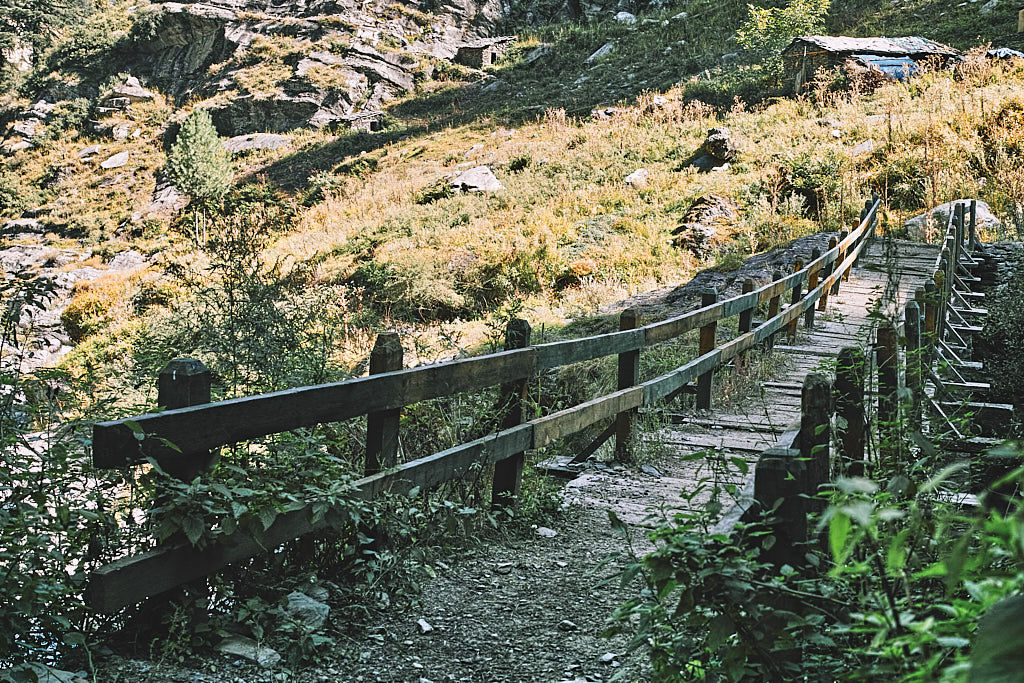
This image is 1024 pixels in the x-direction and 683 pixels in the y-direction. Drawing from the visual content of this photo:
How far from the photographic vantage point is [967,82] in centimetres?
2034

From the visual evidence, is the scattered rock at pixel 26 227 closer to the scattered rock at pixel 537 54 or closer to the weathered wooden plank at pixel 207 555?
the scattered rock at pixel 537 54

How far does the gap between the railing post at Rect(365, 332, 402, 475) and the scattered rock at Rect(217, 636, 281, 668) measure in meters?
0.99

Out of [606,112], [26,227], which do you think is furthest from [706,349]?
[26,227]

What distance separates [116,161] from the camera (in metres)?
40.8

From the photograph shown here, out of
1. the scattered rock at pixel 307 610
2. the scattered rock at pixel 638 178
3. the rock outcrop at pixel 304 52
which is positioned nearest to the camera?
the scattered rock at pixel 307 610

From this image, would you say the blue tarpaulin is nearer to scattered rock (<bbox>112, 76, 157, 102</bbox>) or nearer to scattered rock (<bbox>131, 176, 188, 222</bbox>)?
scattered rock (<bbox>131, 176, 188, 222</bbox>)

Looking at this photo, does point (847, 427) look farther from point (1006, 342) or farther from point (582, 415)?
point (1006, 342)

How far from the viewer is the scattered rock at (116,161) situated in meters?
40.5

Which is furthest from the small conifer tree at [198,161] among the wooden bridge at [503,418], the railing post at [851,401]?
the railing post at [851,401]

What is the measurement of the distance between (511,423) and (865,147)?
676 inches

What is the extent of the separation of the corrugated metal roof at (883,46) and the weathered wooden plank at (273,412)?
24495mm

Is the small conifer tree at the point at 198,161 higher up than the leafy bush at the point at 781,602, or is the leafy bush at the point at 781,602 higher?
the small conifer tree at the point at 198,161

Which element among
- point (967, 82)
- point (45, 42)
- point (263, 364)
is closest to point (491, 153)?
point (967, 82)

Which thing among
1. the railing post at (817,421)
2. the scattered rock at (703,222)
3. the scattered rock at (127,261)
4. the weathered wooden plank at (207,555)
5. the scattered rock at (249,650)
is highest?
the scattered rock at (703,222)
